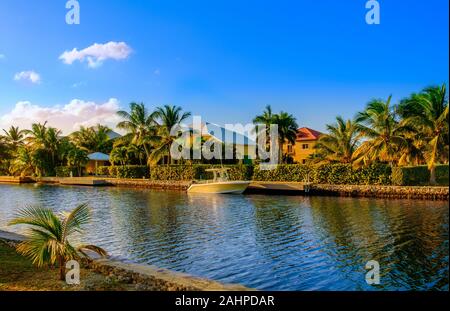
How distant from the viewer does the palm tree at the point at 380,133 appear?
2964 centimetres

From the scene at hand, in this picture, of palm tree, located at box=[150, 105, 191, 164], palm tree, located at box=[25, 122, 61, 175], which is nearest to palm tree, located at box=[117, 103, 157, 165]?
palm tree, located at box=[150, 105, 191, 164]

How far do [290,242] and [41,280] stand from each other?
8.80m

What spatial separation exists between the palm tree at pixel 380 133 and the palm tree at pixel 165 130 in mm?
23408

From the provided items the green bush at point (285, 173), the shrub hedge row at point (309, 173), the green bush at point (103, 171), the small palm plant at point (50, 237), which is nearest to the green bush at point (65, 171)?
the green bush at point (103, 171)

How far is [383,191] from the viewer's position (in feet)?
94.4

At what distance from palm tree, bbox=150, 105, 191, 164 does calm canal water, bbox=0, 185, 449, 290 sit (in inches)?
904

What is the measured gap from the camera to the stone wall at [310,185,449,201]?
25578mm

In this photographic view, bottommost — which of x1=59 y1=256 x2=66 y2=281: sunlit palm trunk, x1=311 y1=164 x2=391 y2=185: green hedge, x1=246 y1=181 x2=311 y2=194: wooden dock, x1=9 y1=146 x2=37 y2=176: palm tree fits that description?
x1=59 y1=256 x2=66 y2=281: sunlit palm trunk

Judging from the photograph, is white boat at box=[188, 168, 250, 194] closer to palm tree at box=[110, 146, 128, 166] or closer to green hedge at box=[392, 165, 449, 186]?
green hedge at box=[392, 165, 449, 186]

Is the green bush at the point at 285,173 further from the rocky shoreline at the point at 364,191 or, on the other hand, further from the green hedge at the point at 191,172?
the rocky shoreline at the point at 364,191

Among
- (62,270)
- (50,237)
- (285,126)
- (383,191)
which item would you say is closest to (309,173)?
(383,191)

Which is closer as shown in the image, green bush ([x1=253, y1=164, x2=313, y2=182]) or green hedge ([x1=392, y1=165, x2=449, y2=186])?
green hedge ([x1=392, y1=165, x2=449, y2=186])

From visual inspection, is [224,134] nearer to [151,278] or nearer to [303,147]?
[303,147]
